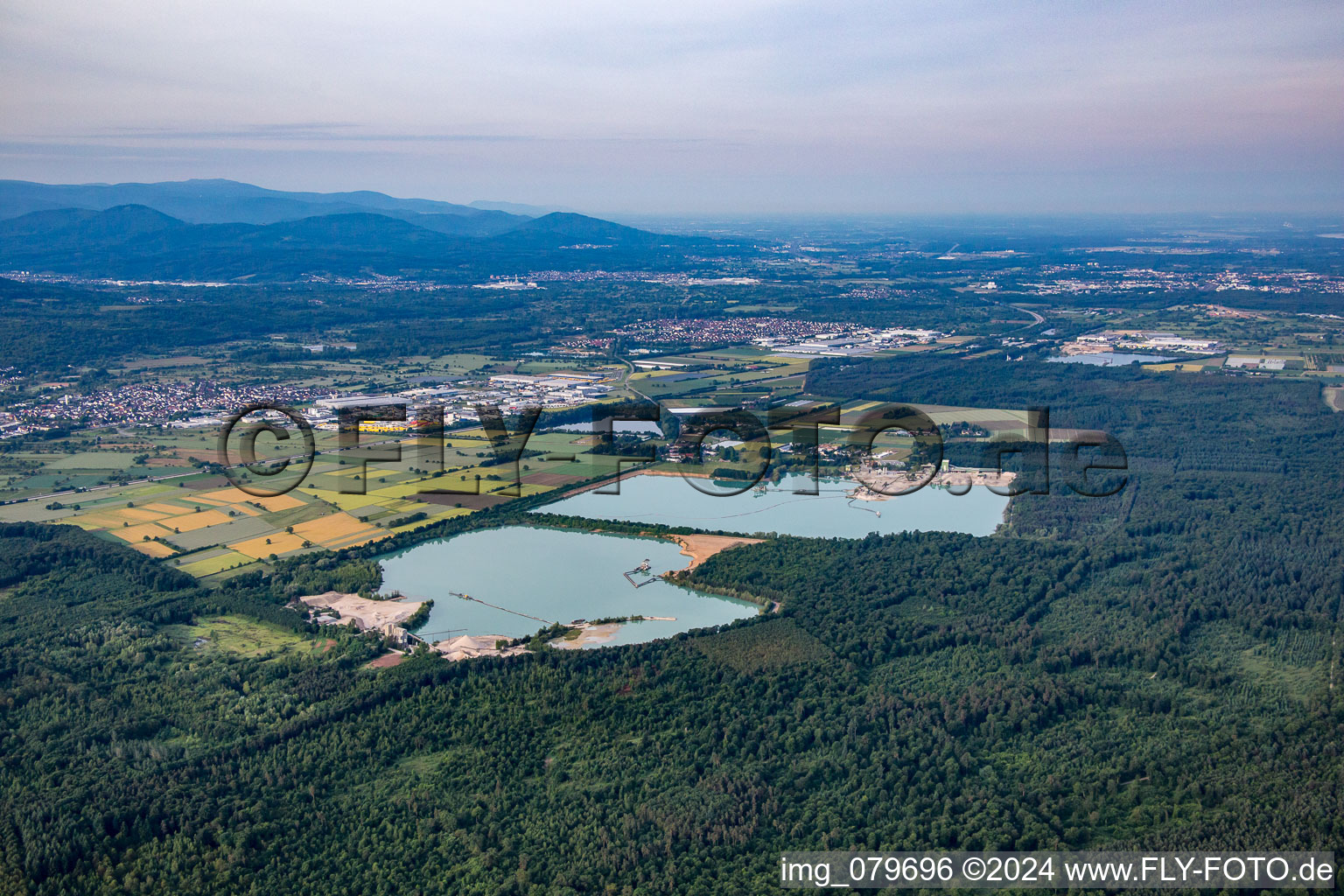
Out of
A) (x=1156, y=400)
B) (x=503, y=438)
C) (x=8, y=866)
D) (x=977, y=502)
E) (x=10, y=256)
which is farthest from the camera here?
(x=10, y=256)

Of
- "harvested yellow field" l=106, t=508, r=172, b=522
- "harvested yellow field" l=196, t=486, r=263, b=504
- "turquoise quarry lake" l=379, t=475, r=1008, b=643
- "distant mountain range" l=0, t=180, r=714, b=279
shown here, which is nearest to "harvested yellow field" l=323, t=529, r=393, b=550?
"turquoise quarry lake" l=379, t=475, r=1008, b=643

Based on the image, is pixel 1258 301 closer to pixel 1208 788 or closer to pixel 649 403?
pixel 649 403

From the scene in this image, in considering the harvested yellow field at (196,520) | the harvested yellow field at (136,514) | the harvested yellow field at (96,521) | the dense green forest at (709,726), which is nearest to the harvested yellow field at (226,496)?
the harvested yellow field at (196,520)

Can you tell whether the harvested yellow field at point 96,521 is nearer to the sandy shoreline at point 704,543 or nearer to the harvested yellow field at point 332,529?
the harvested yellow field at point 332,529

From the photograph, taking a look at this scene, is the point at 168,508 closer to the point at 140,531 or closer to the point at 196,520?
the point at 196,520

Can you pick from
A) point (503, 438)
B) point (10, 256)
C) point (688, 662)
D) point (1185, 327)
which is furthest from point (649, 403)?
point (10, 256)
